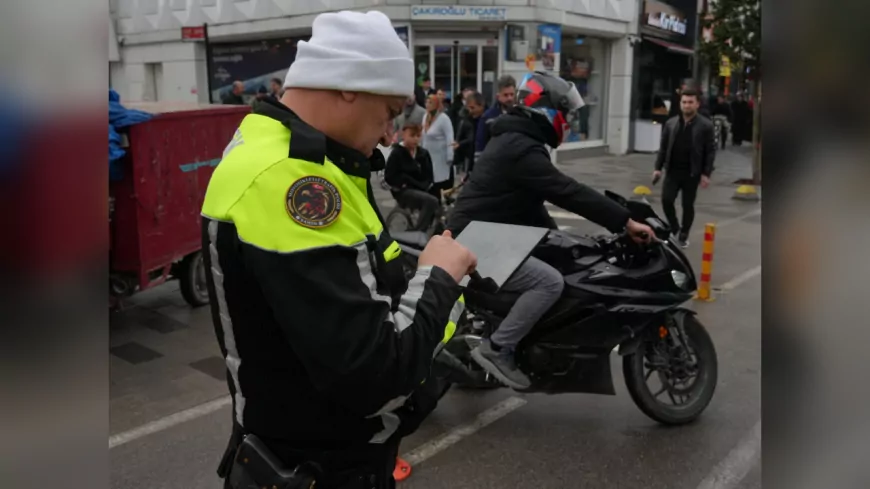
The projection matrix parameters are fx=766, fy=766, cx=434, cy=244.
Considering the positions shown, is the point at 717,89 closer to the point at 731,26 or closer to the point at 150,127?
the point at 731,26

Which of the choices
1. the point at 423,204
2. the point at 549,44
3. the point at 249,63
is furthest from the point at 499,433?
the point at 249,63

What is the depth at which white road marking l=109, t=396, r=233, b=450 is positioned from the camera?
4109mm

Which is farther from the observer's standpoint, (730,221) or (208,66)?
(208,66)

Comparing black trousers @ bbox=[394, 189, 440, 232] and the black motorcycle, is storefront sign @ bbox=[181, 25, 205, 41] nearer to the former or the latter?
black trousers @ bbox=[394, 189, 440, 232]

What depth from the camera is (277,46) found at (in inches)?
858

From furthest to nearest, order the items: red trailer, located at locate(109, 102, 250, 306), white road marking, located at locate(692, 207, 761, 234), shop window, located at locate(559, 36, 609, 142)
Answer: shop window, located at locate(559, 36, 609, 142) < white road marking, located at locate(692, 207, 761, 234) < red trailer, located at locate(109, 102, 250, 306)

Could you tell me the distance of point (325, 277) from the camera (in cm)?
143

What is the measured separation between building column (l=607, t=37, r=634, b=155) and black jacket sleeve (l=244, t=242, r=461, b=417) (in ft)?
69.7

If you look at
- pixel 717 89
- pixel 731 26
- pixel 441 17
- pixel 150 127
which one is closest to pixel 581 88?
pixel 441 17

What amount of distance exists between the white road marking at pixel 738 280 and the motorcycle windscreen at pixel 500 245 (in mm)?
4128

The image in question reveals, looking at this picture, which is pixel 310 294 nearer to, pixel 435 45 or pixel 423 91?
pixel 423 91

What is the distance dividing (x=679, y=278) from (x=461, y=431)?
4.70 ft

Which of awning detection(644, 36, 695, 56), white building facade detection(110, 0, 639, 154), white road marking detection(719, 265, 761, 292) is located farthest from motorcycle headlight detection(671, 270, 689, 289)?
awning detection(644, 36, 695, 56)

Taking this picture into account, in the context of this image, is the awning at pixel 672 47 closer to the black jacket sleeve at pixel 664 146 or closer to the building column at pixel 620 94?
the building column at pixel 620 94
